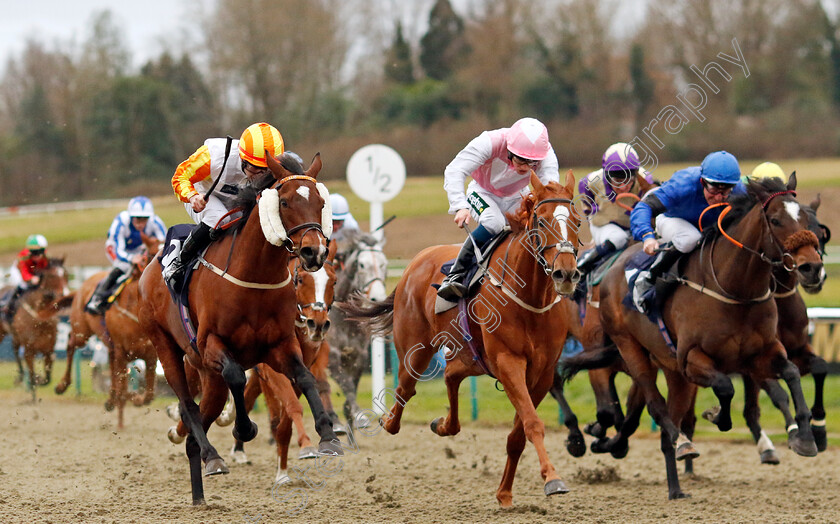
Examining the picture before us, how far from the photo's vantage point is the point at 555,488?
5199 mm

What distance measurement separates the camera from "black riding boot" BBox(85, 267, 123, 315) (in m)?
10.9

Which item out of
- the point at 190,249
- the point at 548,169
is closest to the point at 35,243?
the point at 190,249

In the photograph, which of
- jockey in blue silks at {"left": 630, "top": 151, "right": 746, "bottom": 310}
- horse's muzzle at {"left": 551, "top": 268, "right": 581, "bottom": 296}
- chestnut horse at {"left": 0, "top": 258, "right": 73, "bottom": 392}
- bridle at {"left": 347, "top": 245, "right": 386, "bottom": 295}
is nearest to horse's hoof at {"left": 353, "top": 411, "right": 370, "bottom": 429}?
bridle at {"left": 347, "top": 245, "right": 386, "bottom": 295}

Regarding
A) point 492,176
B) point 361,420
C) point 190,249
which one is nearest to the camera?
point 190,249

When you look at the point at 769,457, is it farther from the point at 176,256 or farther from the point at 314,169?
the point at 176,256

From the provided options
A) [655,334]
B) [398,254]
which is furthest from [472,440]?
[398,254]

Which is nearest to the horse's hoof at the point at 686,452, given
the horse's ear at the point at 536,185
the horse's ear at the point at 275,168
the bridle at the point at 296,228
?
the horse's ear at the point at 536,185

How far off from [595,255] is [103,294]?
5.45m

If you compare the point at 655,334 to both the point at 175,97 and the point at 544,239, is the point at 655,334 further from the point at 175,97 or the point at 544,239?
the point at 175,97

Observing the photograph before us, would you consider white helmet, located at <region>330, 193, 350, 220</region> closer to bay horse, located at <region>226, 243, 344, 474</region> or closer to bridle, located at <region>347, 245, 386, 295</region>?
bridle, located at <region>347, 245, 386, 295</region>

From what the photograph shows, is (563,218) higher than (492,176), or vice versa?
(492,176)

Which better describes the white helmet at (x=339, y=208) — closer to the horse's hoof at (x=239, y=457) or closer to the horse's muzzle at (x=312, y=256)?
the horse's hoof at (x=239, y=457)

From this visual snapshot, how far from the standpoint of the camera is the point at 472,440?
10.1 metres

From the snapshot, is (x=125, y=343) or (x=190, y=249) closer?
A: (x=190, y=249)
